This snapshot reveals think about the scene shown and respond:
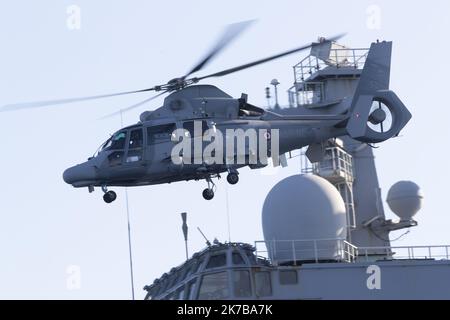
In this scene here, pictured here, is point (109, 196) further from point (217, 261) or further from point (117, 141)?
point (217, 261)

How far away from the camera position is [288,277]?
1906 inches

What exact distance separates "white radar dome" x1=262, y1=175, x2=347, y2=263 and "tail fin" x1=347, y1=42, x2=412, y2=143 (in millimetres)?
5260

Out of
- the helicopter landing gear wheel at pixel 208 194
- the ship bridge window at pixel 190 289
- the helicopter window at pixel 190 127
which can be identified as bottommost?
the ship bridge window at pixel 190 289

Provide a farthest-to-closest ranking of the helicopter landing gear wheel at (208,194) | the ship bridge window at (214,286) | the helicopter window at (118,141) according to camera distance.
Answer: the helicopter landing gear wheel at (208,194), the helicopter window at (118,141), the ship bridge window at (214,286)

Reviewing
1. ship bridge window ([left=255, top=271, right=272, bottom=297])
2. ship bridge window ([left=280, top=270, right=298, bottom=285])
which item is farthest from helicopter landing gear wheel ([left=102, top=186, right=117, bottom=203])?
ship bridge window ([left=280, top=270, right=298, bottom=285])

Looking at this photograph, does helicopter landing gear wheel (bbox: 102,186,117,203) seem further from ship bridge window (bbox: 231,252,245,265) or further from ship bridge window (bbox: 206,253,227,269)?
ship bridge window (bbox: 231,252,245,265)

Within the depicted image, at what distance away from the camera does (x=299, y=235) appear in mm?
50844

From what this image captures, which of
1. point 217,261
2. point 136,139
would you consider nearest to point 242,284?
point 217,261


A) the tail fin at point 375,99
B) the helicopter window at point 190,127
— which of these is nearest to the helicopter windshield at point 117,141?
the helicopter window at point 190,127

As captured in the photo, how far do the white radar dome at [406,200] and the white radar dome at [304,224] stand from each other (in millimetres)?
7466

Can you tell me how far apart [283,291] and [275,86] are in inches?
561

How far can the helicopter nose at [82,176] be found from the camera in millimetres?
52594

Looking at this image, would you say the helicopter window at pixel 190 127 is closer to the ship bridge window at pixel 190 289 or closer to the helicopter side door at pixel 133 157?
the helicopter side door at pixel 133 157
